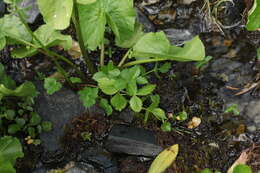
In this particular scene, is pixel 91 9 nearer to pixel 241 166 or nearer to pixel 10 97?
pixel 10 97

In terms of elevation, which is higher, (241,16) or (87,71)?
(241,16)

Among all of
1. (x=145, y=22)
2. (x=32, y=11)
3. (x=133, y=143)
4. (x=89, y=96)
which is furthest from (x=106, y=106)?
(x=32, y=11)

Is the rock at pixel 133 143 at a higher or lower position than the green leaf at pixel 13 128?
lower

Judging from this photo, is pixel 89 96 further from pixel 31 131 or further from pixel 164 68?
pixel 164 68

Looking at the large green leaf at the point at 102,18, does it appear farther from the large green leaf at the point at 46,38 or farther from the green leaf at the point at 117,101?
the green leaf at the point at 117,101

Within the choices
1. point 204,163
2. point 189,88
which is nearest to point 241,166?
point 204,163

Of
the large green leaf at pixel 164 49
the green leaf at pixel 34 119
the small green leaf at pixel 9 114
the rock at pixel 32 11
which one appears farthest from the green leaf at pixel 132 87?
the rock at pixel 32 11
